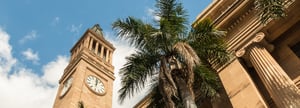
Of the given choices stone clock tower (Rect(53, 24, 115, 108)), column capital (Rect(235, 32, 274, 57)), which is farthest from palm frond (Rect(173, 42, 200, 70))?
stone clock tower (Rect(53, 24, 115, 108))

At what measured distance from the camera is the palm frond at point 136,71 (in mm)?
11711

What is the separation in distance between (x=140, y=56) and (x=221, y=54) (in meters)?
3.18

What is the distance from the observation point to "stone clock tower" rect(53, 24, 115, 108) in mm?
37766

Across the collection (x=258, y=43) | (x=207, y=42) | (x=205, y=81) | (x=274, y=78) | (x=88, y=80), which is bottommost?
(x=274, y=78)

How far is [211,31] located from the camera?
12062mm

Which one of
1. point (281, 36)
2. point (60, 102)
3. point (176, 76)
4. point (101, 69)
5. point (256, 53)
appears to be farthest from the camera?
point (101, 69)

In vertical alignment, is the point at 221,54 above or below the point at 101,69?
below

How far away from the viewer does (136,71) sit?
463 inches

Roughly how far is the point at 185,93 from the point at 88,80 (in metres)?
32.7

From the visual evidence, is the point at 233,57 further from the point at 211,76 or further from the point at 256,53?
the point at 211,76

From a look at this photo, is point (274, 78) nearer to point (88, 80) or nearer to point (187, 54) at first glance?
point (187, 54)

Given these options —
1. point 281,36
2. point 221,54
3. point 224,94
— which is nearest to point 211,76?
point 221,54

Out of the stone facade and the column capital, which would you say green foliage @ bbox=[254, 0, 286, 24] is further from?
the column capital

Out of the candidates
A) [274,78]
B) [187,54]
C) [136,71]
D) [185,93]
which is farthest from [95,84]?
[274,78]
